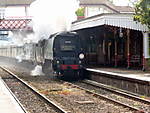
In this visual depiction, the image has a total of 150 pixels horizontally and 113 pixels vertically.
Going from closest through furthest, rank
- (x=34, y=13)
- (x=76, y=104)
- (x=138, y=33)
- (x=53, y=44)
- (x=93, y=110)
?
(x=93, y=110)
(x=76, y=104)
(x=53, y=44)
(x=138, y=33)
(x=34, y=13)

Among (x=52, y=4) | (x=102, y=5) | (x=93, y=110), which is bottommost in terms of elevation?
(x=93, y=110)

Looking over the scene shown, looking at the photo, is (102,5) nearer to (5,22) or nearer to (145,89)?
(5,22)

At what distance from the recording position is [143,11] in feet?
54.0

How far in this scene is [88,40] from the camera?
2853cm

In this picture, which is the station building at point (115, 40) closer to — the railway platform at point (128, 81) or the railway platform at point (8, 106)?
the railway platform at point (128, 81)

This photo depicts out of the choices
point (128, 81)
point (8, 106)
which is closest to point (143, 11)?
point (128, 81)

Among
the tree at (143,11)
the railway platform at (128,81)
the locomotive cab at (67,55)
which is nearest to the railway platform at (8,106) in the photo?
the railway platform at (128,81)

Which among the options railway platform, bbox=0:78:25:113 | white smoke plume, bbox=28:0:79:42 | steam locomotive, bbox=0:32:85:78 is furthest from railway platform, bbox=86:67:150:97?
white smoke plume, bbox=28:0:79:42

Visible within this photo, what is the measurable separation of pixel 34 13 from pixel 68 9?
3175mm

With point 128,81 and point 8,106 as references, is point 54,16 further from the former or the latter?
point 8,106

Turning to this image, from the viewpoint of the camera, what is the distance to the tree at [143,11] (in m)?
16.2

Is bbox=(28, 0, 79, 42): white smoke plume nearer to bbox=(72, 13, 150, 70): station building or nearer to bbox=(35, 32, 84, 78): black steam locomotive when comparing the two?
bbox=(72, 13, 150, 70): station building

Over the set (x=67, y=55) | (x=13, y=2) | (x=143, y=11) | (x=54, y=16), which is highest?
(x=13, y=2)

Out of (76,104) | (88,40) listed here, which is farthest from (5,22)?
(76,104)
